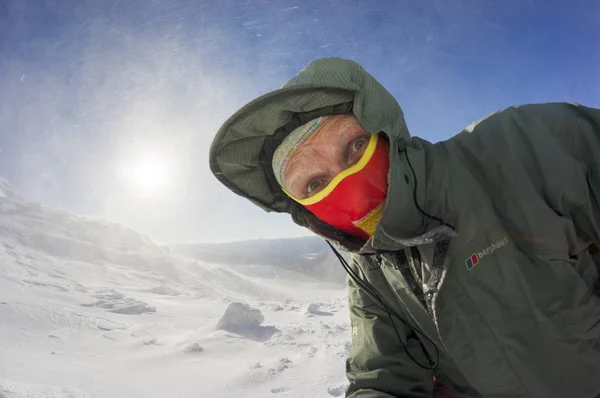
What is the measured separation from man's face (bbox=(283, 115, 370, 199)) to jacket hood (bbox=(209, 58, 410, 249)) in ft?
0.22

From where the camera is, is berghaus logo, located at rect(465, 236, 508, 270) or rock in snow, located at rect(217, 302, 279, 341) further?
rock in snow, located at rect(217, 302, 279, 341)

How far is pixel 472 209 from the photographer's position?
1189mm

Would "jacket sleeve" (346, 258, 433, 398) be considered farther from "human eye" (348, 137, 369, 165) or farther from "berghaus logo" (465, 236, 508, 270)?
"human eye" (348, 137, 369, 165)

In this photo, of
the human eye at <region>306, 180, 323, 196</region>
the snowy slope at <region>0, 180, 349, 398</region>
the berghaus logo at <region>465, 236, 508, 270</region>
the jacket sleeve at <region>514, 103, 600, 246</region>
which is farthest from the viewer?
the snowy slope at <region>0, 180, 349, 398</region>

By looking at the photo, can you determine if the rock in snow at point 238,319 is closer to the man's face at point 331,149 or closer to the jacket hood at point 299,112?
the jacket hood at point 299,112

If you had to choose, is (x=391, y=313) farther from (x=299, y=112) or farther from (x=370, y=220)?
(x=299, y=112)

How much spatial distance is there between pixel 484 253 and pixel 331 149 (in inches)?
30.5

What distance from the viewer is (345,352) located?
5520 mm

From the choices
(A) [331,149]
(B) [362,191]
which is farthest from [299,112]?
(B) [362,191]

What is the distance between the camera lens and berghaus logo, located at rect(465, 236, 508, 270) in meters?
1.20

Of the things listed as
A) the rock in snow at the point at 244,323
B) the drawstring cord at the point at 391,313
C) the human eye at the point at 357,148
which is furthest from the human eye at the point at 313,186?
the rock in snow at the point at 244,323

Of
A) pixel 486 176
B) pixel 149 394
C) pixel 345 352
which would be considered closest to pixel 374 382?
pixel 486 176

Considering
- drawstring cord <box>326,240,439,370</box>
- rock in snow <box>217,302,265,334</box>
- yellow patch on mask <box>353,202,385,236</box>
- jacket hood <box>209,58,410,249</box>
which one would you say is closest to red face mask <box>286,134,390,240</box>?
yellow patch on mask <box>353,202,385,236</box>

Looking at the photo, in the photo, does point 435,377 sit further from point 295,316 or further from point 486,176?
point 295,316
